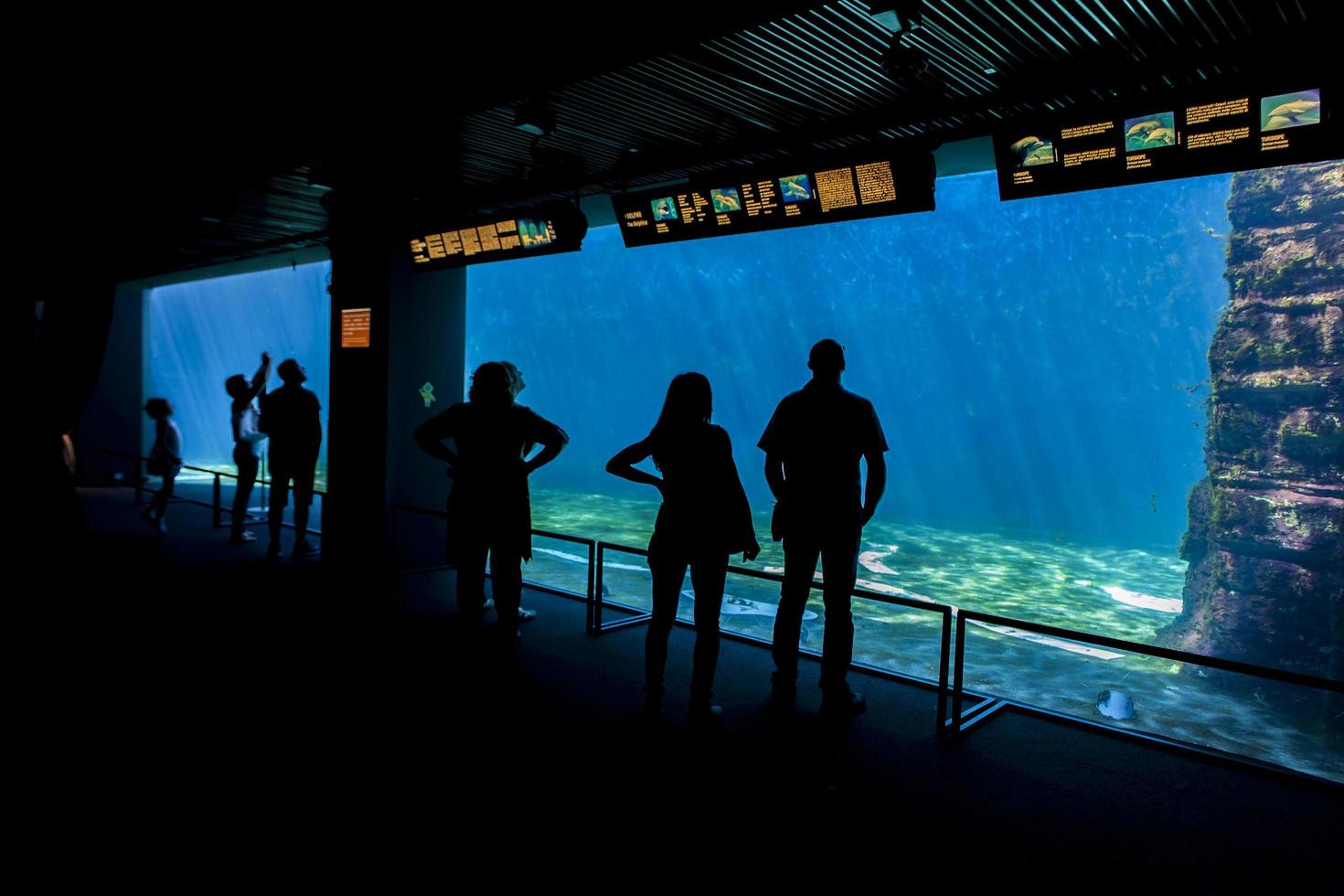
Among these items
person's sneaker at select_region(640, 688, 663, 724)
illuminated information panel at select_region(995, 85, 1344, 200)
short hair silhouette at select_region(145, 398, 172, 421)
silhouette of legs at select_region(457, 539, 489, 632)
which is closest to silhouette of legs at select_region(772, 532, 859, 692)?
person's sneaker at select_region(640, 688, 663, 724)

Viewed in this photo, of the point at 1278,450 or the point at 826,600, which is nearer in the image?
the point at 826,600

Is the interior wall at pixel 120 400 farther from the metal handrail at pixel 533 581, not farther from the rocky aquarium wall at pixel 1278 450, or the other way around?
the rocky aquarium wall at pixel 1278 450

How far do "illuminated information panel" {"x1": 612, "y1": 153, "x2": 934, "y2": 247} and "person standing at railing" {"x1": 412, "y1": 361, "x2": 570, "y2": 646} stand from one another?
200cm

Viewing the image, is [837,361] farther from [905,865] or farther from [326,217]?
[326,217]

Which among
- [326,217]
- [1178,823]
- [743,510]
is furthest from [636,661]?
[326,217]

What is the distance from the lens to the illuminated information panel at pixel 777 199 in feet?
16.5

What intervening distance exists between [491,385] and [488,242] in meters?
2.89

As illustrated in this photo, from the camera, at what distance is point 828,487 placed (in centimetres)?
422

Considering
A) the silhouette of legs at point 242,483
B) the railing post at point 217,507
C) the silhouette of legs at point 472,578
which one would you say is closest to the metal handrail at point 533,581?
the silhouette of legs at point 472,578

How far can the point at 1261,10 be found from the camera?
3959 mm

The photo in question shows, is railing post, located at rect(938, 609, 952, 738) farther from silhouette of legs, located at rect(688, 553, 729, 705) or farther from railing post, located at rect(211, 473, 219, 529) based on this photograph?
railing post, located at rect(211, 473, 219, 529)

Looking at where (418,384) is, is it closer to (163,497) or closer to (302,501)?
(302,501)

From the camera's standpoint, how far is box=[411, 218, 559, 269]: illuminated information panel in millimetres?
7121

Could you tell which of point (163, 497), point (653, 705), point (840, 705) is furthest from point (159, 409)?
point (840, 705)
